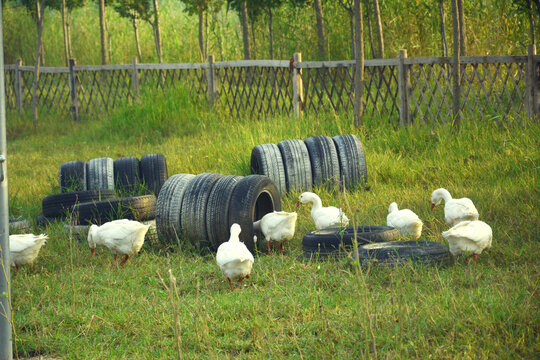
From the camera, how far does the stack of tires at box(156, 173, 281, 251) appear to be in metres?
5.50

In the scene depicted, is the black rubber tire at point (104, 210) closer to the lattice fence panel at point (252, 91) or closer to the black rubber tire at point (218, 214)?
the black rubber tire at point (218, 214)

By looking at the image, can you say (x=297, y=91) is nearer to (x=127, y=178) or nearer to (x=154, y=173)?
(x=154, y=173)

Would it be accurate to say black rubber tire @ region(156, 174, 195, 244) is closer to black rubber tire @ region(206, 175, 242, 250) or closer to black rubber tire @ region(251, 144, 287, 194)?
black rubber tire @ region(206, 175, 242, 250)

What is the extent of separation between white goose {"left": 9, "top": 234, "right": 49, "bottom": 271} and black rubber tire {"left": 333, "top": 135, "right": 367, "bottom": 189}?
347 cm

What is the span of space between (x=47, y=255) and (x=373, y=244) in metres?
2.76

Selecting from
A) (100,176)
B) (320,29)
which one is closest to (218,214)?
(100,176)

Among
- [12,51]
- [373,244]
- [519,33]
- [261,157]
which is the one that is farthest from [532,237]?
[12,51]

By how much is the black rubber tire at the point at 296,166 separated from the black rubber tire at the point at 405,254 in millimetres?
2438

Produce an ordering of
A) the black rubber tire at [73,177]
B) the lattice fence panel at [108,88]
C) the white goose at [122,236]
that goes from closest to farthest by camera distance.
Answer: the white goose at [122,236], the black rubber tire at [73,177], the lattice fence panel at [108,88]

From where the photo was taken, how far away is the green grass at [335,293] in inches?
134

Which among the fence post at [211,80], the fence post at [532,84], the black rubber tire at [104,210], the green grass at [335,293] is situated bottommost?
the green grass at [335,293]

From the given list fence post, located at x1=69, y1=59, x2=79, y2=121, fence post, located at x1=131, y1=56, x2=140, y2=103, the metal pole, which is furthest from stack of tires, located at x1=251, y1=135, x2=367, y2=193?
fence post, located at x1=69, y1=59, x2=79, y2=121

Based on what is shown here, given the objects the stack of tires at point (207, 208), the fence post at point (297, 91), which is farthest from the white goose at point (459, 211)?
the fence post at point (297, 91)

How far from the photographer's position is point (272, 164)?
709cm
